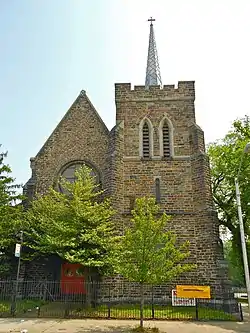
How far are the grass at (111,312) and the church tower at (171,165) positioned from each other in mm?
2441

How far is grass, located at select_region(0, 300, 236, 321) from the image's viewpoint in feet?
46.9

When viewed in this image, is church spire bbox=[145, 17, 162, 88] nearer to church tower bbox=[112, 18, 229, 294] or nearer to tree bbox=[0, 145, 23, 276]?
church tower bbox=[112, 18, 229, 294]

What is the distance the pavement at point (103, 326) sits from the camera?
37.5ft

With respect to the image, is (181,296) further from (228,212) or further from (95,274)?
(228,212)

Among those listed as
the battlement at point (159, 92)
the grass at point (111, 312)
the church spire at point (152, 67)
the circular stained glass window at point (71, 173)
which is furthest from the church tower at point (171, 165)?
the church spire at point (152, 67)

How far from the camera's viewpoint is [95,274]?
57.6ft

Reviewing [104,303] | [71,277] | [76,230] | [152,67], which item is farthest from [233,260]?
[76,230]

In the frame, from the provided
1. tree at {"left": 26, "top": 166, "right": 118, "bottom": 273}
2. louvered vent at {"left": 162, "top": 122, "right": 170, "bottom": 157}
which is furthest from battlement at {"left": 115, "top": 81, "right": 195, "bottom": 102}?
tree at {"left": 26, "top": 166, "right": 118, "bottom": 273}

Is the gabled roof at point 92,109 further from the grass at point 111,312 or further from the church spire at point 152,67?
the grass at point 111,312

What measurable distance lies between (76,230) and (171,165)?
790 centimetres

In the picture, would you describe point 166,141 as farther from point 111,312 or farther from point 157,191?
point 111,312

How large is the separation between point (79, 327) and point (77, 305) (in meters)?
4.47

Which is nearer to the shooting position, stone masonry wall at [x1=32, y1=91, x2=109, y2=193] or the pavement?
the pavement

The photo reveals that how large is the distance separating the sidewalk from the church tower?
4.61 m
